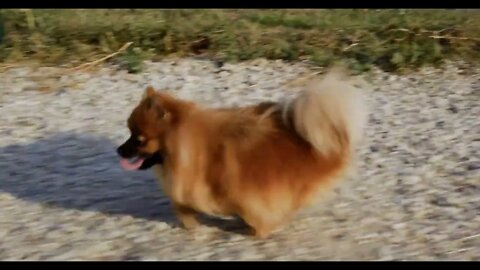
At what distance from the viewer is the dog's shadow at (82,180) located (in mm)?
4016

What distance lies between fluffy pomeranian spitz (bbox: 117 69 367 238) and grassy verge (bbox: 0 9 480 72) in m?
2.79

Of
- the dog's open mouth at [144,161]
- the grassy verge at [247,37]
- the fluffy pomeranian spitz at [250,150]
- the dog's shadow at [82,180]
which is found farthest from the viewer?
the grassy verge at [247,37]

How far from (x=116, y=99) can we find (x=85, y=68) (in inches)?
31.8

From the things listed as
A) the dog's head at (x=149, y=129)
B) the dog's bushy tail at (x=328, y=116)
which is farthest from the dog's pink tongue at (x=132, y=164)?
the dog's bushy tail at (x=328, y=116)

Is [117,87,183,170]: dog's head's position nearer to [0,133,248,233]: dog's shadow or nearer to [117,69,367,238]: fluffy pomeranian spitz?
[117,69,367,238]: fluffy pomeranian spitz

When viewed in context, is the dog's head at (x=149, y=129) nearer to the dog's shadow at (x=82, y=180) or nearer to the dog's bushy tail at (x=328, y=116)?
the dog's shadow at (x=82, y=180)

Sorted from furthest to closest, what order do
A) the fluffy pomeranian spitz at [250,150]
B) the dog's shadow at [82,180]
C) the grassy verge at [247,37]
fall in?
the grassy verge at [247,37], the dog's shadow at [82,180], the fluffy pomeranian spitz at [250,150]

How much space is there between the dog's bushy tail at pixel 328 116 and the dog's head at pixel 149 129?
53 cm

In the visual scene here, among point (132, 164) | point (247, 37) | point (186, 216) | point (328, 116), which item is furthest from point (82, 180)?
point (247, 37)

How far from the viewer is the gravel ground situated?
11.6 ft

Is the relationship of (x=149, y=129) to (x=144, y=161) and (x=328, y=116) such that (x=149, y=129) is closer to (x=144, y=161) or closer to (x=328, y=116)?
(x=144, y=161)

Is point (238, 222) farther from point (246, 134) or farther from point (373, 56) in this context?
point (373, 56)

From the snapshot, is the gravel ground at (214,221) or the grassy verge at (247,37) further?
the grassy verge at (247,37)

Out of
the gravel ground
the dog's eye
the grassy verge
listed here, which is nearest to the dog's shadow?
the gravel ground
